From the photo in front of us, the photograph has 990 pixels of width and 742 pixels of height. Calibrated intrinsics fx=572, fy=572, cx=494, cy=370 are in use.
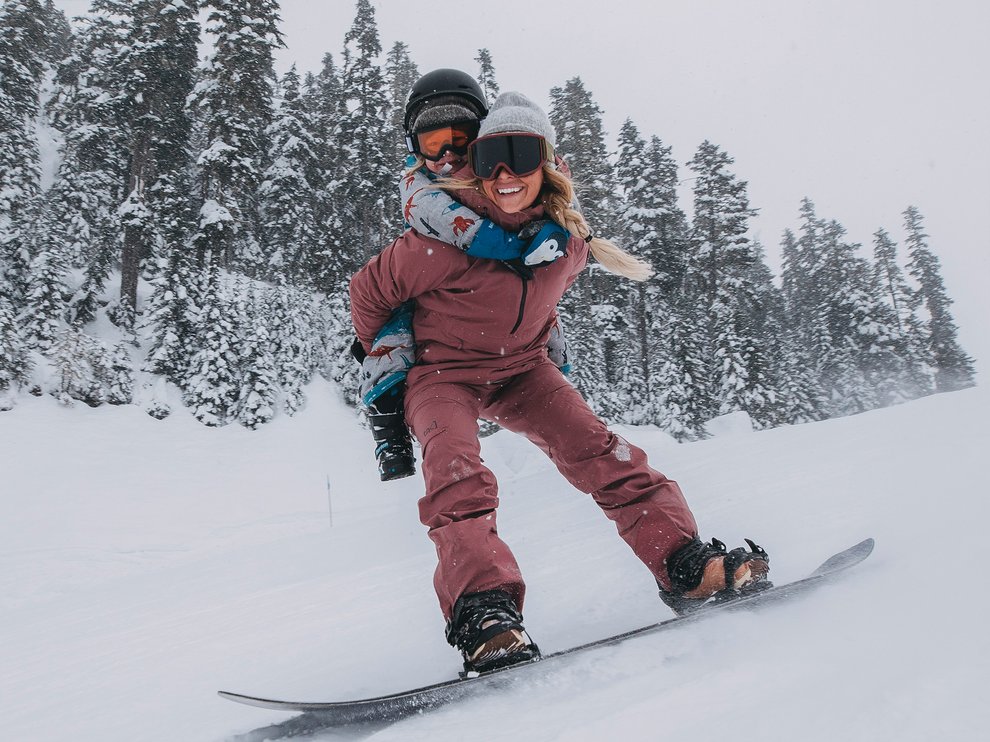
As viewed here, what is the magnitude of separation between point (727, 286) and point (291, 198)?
65.9ft

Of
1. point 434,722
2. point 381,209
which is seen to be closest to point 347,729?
point 434,722

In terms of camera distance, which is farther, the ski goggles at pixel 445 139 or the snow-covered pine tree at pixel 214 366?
the snow-covered pine tree at pixel 214 366

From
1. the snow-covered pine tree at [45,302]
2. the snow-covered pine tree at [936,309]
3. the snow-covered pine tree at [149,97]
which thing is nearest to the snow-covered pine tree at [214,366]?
the snow-covered pine tree at [149,97]

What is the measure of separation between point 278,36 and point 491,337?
894 inches

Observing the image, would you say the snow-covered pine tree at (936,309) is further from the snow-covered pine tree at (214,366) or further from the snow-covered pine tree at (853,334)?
the snow-covered pine tree at (214,366)

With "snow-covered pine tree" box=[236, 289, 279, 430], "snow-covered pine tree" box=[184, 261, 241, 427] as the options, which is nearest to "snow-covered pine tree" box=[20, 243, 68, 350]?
"snow-covered pine tree" box=[184, 261, 241, 427]

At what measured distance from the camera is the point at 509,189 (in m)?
2.04

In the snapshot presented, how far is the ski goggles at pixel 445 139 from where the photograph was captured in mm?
2459

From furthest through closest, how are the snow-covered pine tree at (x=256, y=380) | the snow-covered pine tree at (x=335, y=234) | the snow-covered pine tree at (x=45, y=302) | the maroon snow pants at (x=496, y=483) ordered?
the snow-covered pine tree at (x=335, y=234)
the snow-covered pine tree at (x=256, y=380)
the snow-covered pine tree at (x=45, y=302)
the maroon snow pants at (x=496, y=483)

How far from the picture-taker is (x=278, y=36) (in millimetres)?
20156

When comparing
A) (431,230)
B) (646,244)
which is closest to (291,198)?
(646,244)

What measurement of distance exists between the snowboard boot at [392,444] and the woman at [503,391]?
135 mm

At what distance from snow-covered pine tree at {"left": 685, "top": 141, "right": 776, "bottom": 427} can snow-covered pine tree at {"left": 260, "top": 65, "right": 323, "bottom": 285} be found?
1749 cm

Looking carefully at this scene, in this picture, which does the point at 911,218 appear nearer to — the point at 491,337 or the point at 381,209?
the point at 381,209
